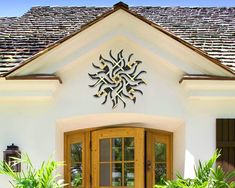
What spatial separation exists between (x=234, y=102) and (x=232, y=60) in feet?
3.16

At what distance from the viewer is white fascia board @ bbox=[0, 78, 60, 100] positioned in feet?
24.7

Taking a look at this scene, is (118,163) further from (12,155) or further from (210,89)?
(210,89)

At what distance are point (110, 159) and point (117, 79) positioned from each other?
1836 millimetres

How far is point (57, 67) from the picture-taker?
7746 mm

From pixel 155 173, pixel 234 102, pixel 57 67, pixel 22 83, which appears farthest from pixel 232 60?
pixel 22 83

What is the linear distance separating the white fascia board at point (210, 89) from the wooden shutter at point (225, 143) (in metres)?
0.48

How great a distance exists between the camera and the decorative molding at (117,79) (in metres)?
7.79

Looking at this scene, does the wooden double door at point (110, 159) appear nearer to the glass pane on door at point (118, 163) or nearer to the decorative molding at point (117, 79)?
the glass pane on door at point (118, 163)

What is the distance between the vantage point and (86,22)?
1030 cm

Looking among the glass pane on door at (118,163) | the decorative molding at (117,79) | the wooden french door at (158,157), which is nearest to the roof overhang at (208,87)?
the decorative molding at (117,79)

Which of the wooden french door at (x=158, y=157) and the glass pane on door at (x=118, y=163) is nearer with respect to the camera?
the glass pane on door at (x=118, y=163)

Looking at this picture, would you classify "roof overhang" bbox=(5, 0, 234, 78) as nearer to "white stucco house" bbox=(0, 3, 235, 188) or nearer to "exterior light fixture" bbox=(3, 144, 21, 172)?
"white stucco house" bbox=(0, 3, 235, 188)

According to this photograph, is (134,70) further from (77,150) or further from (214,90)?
(77,150)

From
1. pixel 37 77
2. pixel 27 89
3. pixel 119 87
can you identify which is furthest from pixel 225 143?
pixel 27 89
